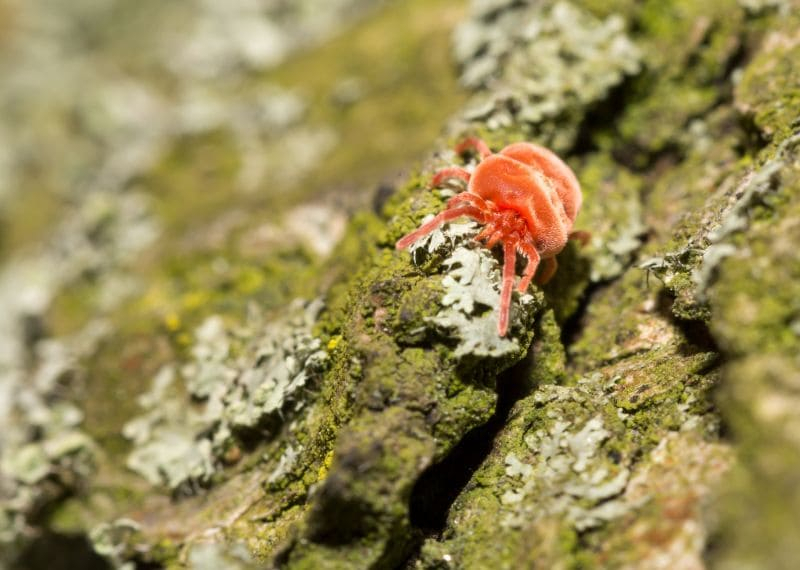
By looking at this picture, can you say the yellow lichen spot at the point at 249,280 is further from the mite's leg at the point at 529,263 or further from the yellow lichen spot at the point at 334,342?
the mite's leg at the point at 529,263

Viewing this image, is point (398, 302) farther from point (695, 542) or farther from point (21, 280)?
point (21, 280)

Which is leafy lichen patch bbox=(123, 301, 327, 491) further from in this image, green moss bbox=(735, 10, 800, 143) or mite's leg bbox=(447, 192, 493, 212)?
green moss bbox=(735, 10, 800, 143)

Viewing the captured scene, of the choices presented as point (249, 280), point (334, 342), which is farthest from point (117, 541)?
point (249, 280)

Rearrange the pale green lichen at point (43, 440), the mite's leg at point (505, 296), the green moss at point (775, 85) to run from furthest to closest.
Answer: the pale green lichen at point (43, 440)
the green moss at point (775, 85)
the mite's leg at point (505, 296)

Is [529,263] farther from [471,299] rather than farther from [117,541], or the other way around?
[117,541]

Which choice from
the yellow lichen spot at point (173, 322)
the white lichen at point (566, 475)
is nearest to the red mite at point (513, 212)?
the white lichen at point (566, 475)

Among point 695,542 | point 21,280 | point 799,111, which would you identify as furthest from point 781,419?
point 21,280
